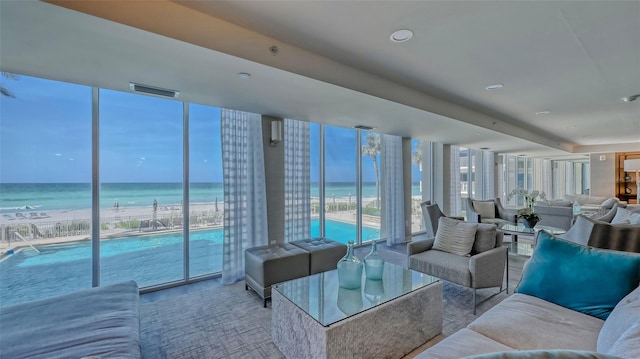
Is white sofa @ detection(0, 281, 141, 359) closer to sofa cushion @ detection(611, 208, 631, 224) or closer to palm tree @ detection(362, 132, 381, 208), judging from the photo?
palm tree @ detection(362, 132, 381, 208)

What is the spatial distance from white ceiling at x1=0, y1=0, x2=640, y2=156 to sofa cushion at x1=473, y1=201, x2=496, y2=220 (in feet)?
9.63

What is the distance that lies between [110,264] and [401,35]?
4.03 metres

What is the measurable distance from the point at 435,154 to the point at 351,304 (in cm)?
594

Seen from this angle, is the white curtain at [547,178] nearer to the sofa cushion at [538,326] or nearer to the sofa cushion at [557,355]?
the sofa cushion at [538,326]

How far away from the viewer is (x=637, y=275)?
1656mm

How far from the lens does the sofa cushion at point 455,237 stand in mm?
3078

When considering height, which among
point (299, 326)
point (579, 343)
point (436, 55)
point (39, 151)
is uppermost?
point (436, 55)

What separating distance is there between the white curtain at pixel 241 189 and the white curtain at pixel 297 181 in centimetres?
49

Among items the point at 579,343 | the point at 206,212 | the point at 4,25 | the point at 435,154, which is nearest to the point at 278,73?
the point at 4,25

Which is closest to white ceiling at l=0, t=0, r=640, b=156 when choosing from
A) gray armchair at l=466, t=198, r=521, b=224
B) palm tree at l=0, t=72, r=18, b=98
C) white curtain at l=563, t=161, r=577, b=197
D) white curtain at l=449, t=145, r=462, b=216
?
palm tree at l=0, t=72, r=18, b=98

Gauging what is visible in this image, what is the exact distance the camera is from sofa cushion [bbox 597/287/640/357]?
4.11 feet

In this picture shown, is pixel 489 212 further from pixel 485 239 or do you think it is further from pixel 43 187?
pixel 43 187

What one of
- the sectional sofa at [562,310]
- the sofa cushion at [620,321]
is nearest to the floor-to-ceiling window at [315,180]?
the sectional sofa at [562,310]

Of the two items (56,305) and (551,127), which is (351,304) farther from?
(551,127)
